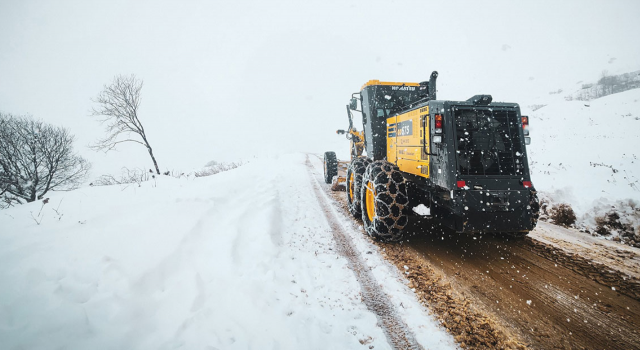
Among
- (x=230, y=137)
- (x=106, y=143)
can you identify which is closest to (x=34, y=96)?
(x=230, y=137)

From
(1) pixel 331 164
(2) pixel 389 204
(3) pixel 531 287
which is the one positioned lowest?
(3) pixel 531 287

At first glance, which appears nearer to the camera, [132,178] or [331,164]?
[132,178]

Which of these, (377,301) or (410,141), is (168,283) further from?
(410,141)

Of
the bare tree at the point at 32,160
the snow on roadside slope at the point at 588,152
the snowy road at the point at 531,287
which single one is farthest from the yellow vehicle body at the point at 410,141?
the bare tree at the point at 32,160

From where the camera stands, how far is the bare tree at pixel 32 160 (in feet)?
42.3

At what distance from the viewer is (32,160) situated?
13.9m

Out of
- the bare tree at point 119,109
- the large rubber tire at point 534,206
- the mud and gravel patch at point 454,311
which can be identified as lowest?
the mud and gravel patch at point 454,311

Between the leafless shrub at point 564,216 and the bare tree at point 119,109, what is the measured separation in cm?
2030

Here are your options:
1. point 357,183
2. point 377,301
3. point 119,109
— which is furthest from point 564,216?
point 119,109

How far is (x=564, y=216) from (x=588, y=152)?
5839mm

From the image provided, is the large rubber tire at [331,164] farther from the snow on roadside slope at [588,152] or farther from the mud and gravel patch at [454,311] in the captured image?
the snow on roadside slope at [588,152]

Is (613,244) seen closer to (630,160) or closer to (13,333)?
(630,160)

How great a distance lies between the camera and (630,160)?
22.1 ft

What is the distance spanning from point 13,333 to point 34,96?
108346mm
